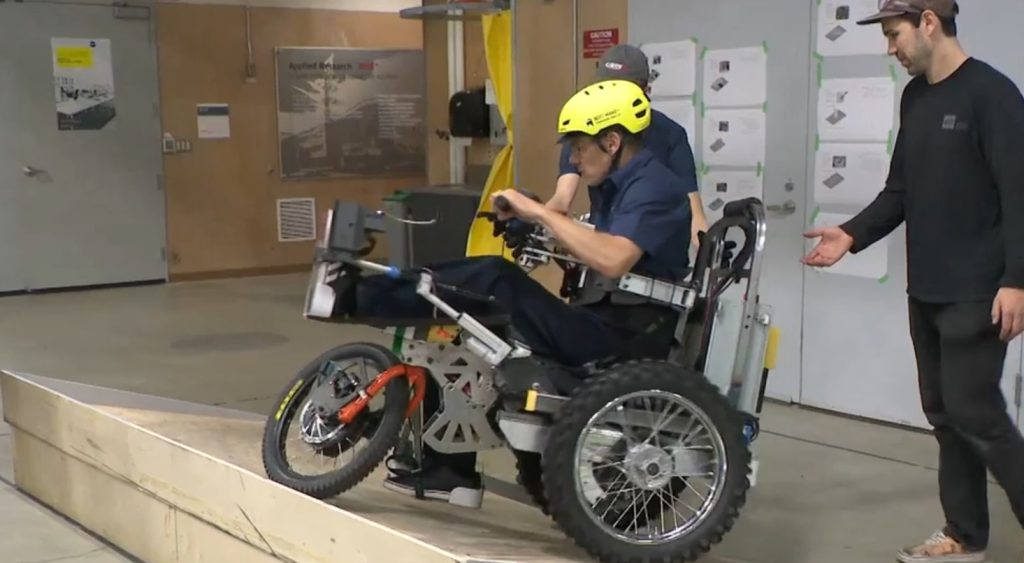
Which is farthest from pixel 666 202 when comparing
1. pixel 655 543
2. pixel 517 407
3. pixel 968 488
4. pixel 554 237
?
pixel 968 488

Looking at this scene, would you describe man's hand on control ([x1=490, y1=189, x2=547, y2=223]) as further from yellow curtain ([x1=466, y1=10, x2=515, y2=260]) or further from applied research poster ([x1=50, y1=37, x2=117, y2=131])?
applied research poster ([x1=50, y1=37, x2=117, y2=131])

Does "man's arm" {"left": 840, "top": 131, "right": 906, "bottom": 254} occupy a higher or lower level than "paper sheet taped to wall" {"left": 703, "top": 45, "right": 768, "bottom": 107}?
lower

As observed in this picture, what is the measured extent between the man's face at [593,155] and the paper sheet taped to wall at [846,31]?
96.2 inches

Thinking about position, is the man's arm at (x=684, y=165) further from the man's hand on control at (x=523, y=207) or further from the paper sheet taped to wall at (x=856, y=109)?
the paper sheet taped to wall at (x=856, y=109)

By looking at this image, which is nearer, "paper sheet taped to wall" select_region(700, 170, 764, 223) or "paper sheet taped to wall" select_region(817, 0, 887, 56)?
"paper sheet taped to wall" select_region(817, 0, 887, 56)

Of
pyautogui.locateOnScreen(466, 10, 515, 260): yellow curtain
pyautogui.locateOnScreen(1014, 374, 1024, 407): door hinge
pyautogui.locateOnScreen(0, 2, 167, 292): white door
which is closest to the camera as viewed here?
pyautogui.locateOnScreen(1014, 374, 1024, 407): door hinge

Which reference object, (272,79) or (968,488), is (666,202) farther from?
(272,79)

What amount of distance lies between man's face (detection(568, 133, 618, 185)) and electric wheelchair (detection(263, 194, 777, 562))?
220mm

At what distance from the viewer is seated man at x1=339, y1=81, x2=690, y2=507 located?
2.91 meters

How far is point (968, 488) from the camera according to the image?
11.2 feet

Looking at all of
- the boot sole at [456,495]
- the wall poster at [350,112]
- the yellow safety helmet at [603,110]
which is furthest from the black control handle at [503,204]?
the wall poster at [350,112]

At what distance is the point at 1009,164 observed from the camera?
3.06 m

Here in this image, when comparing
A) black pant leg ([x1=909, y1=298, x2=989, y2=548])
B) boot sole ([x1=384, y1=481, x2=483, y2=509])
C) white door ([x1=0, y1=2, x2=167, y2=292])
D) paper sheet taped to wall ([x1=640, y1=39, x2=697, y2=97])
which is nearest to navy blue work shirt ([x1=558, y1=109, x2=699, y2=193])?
black pant leg ([x1=909, y1=298, x2=989, y2=548])

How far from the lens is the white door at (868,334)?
195 inches
